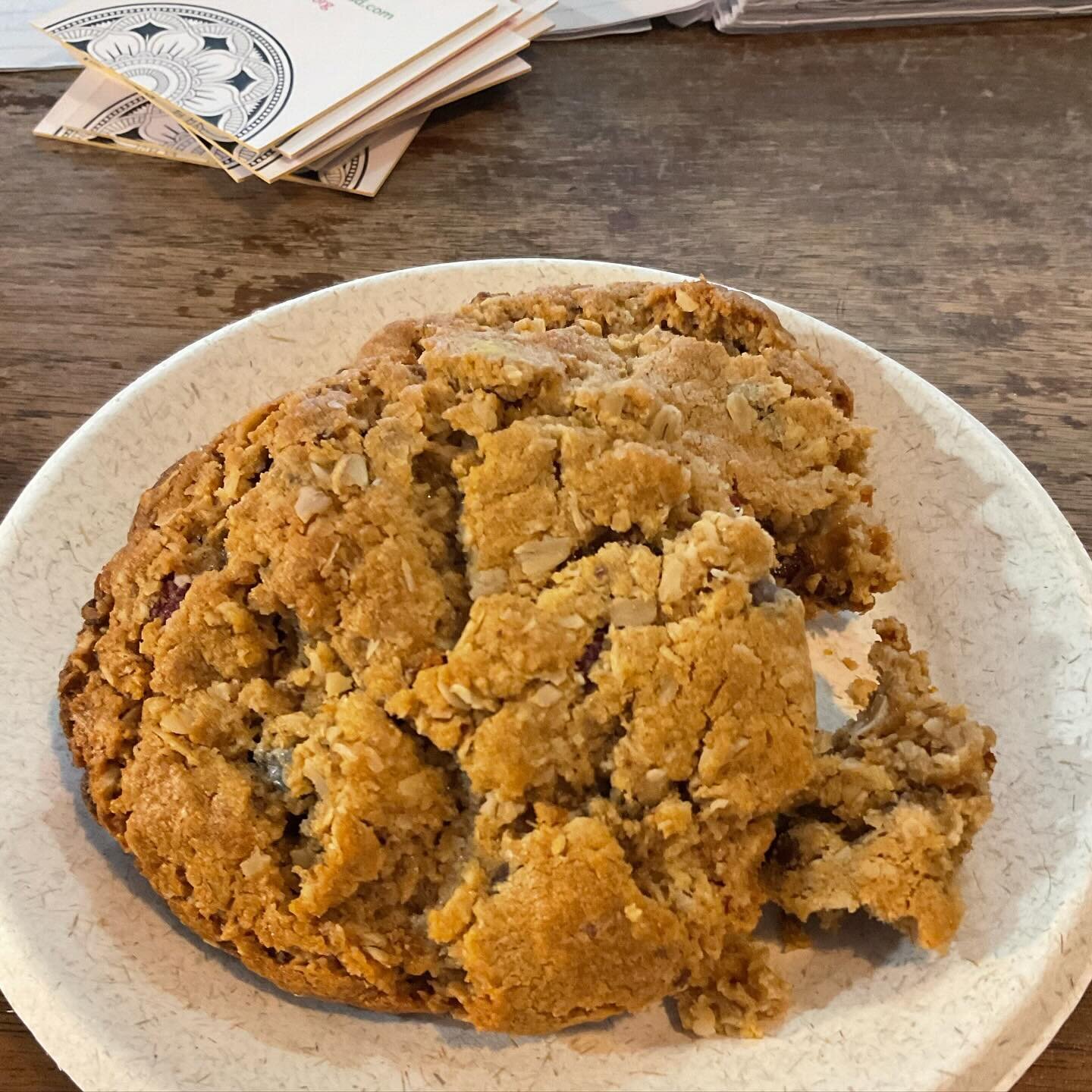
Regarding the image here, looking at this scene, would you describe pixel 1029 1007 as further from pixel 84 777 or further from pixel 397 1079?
pixel 84 777

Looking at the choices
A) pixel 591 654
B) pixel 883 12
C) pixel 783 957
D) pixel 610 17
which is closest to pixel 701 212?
pixel 610 17

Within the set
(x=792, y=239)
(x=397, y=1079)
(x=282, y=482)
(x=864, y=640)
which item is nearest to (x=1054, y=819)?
(x=864, y=640)

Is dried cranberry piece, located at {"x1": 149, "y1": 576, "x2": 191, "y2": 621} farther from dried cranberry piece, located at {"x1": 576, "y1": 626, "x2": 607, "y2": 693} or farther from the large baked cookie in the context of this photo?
dried cranberry piece, located at {"x1": 576, "y1": 626, "x2": 607, "y2": 693}

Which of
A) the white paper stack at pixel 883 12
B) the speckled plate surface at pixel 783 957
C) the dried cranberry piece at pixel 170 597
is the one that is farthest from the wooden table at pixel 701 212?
the dried cranberry piece at pixel 170 597

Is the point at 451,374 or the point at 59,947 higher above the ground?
the point at 451,374

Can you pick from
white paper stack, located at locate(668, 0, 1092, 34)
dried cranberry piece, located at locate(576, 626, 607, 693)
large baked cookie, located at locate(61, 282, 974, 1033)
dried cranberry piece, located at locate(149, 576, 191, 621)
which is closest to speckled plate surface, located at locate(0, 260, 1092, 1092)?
large baked cookie, located at locate(61, 282, 974, 1033)
